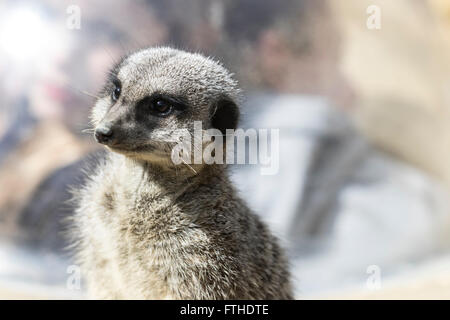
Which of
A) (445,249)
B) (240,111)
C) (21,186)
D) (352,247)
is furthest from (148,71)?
(445,249)

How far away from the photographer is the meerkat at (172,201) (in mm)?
1382

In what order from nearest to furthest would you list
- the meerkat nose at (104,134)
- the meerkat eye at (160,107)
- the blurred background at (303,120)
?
the meerkat nose at (104,134)
the meerkat eye at (160,107)
the blurred background at (303,120)

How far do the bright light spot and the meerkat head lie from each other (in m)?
1.81

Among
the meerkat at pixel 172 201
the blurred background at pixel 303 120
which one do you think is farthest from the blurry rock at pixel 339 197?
the meerkat at pixel 172 201

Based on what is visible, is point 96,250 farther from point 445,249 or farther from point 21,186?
point 445,249

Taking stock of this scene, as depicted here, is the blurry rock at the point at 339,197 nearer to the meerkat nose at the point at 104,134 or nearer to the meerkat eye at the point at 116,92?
the meerkat eye at the point at 116,92

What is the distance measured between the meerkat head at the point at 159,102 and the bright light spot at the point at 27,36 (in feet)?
5.93

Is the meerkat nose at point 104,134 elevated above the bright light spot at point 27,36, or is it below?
below

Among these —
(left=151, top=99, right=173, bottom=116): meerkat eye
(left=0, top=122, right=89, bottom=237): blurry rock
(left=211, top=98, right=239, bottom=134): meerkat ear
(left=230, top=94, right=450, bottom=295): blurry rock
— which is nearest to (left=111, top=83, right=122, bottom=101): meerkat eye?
(left=151, top=99, right=173, bottom=116): meerkat eye

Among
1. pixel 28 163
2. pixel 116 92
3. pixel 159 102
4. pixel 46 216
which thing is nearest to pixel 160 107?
pixel 159 102

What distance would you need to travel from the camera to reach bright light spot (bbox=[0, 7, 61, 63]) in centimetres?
315

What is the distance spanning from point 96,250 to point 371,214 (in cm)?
256

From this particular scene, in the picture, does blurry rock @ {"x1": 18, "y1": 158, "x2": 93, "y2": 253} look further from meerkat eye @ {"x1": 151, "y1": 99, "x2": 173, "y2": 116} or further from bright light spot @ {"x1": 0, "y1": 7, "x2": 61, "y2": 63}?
meerkat eye @ {"x1": 151, "y1": 99, "x2": 173, "y2": 116}

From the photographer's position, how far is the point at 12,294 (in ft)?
7.80
